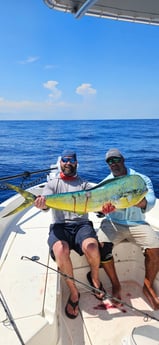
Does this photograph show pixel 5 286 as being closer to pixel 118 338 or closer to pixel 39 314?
pixel 39 314

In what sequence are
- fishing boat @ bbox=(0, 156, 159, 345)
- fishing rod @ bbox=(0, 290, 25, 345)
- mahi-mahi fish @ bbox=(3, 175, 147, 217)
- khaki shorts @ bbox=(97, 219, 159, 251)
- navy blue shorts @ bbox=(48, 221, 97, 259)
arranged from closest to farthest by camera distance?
fishing rod @ bbox=(0, 290, 25, 345) → fishing boat @ bbox=(0, 156, 159, 345) → mahi-mahi fish @ bbox=(3, 175, 147, 217) → navy blue shorts @ bbox=(48, 221, 97, 259) → khaki shorts @ bbox=(97, 219, 159, 251)

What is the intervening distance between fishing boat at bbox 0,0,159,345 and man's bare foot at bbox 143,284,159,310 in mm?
54

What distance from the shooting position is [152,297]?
2553mm

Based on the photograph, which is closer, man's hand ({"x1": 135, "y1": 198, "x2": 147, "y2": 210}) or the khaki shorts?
man's hand ({"x1": 135, "y1": 198, "x2": 147, "y2": 210})

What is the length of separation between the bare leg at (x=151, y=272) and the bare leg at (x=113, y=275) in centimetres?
29

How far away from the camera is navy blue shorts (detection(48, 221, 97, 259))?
95.9 inches

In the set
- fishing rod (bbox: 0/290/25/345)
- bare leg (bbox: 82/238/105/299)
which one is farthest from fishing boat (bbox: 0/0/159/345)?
bare leg (bbox: 82/238/105/299)

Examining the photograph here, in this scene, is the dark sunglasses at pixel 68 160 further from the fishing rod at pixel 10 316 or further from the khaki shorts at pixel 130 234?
the fishing rod at pixel 10 316

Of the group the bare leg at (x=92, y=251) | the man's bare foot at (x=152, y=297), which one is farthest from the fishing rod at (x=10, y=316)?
the man's bare foot at (x=152, y=297)

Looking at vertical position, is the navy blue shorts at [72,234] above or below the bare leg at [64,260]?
above

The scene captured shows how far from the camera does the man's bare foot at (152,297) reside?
251 centimetres

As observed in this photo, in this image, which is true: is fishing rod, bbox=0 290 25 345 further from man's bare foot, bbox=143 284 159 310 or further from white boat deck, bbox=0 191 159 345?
man's bare foot, bbox=143 284 159 310

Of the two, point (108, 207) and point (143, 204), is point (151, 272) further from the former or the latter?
point (108, 207)

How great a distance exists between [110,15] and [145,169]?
31.2 feet
